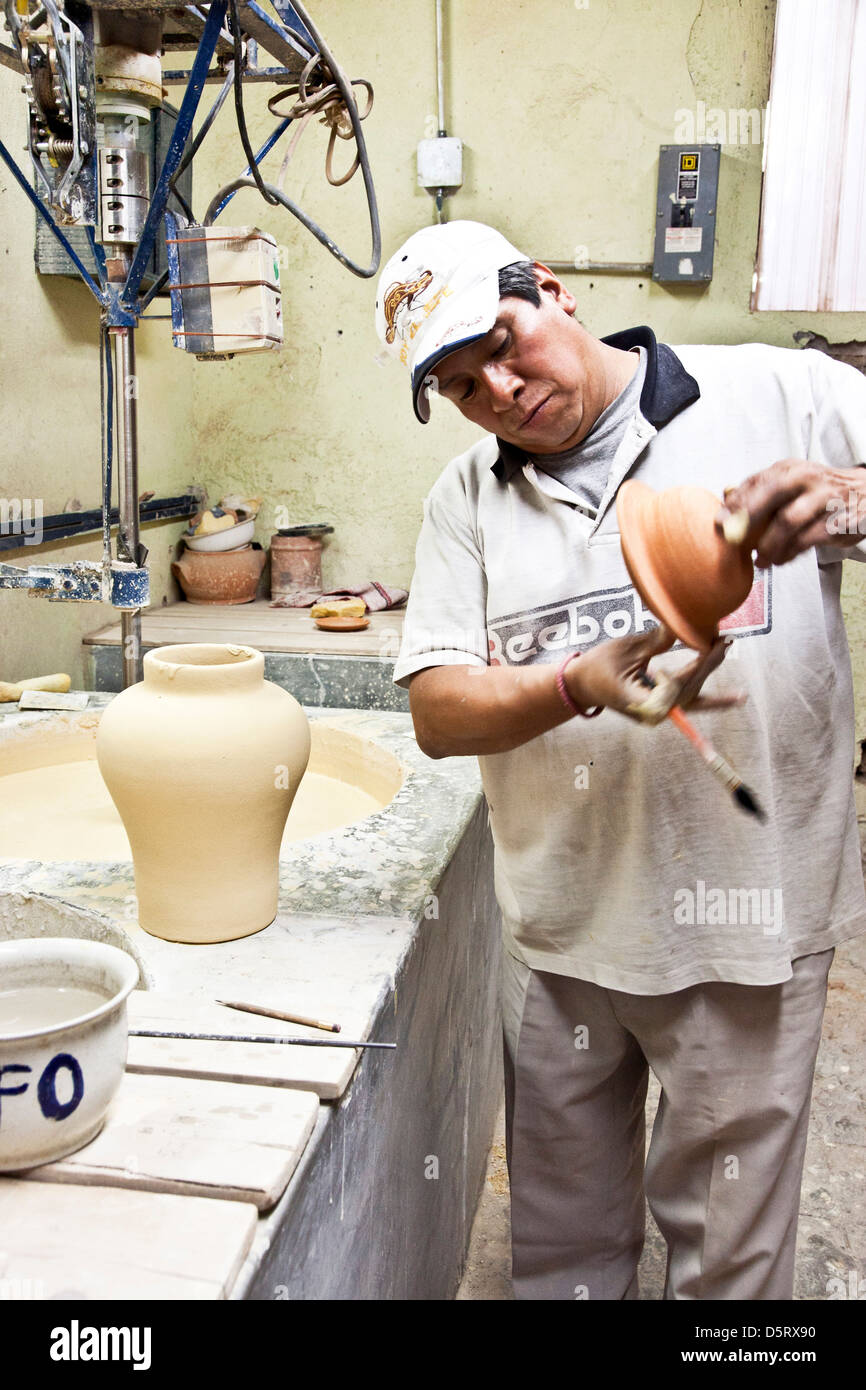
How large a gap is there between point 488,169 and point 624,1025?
3678 mm

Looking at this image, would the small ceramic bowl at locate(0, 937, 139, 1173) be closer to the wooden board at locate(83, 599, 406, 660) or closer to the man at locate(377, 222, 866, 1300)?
the man at locate(377, 222, 866, 1300)

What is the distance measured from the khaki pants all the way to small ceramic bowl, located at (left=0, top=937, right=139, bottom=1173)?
71 cm

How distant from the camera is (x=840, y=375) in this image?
1.30 meters

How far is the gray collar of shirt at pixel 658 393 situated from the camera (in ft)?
4.28

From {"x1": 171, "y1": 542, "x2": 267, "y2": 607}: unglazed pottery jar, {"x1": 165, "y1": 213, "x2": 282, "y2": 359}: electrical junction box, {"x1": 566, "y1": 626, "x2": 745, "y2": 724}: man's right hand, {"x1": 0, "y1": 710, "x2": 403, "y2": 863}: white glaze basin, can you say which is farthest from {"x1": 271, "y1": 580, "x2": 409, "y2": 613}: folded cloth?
{"x1": 566, "y1": 626, "x2": 745, "y2": 724}: man's right hand

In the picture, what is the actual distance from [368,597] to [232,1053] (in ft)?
9.94

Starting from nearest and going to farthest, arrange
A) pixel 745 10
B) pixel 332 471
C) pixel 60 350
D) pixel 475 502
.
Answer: pixel 475 502, pixel 60 350, pixel 745 10, pixel 332 471

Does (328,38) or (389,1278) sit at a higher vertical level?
(328,38)

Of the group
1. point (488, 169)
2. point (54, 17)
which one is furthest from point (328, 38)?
point (54, 17)

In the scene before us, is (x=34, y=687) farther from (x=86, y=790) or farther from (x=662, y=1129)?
(x=662, y=1129)

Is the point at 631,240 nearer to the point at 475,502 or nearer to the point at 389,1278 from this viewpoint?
the point at 475,502

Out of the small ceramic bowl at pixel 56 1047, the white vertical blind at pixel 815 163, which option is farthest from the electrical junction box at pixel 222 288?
the white vertical blind at pixel 815 163

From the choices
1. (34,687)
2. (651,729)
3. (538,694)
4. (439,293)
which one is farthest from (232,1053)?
(34,687)

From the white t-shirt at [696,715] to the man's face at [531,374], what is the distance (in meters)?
0.07
